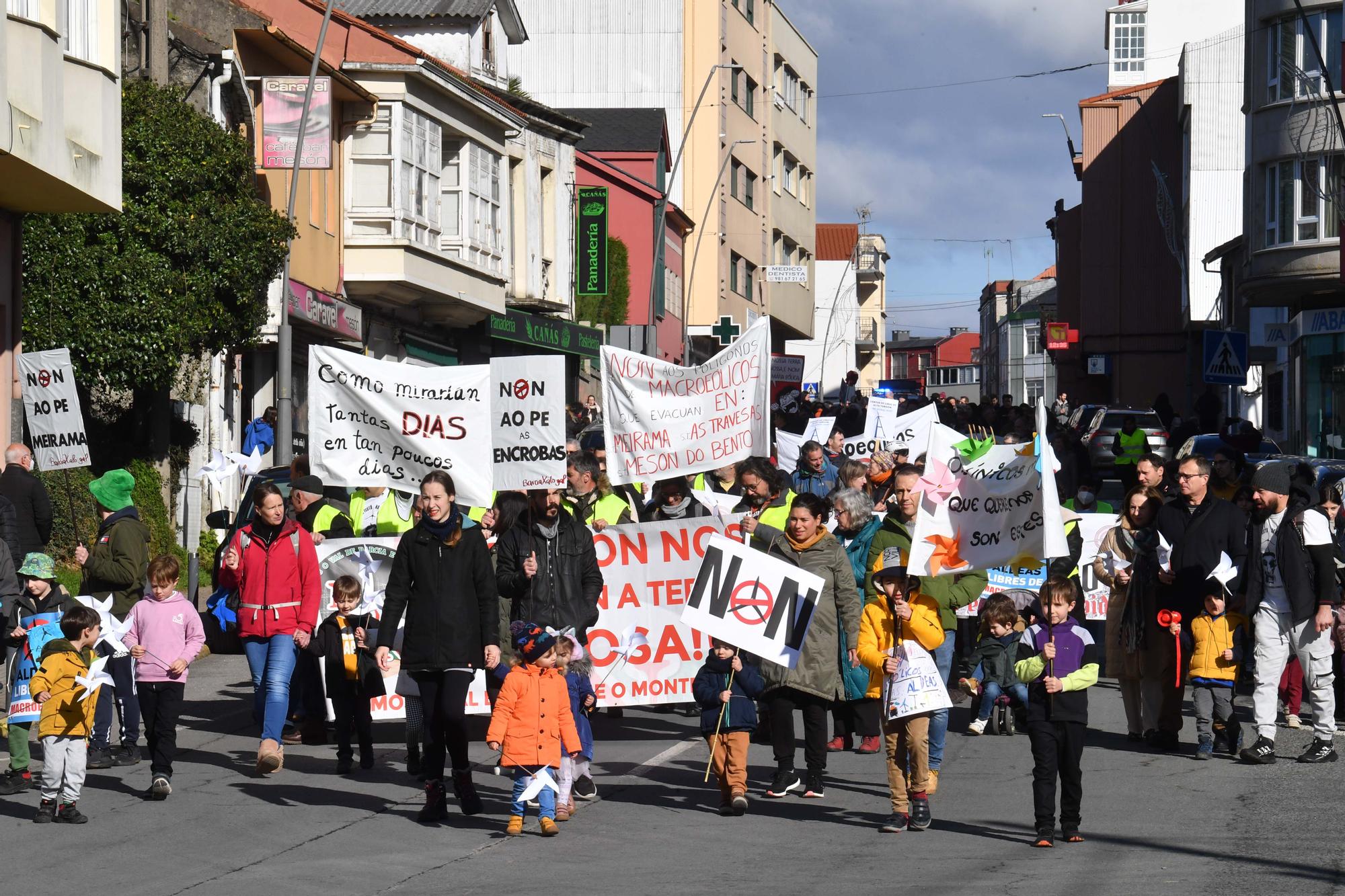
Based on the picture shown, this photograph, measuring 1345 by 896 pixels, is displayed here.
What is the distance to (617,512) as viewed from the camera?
44.0 ft

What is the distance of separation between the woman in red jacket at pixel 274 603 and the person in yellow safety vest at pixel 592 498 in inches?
86.7

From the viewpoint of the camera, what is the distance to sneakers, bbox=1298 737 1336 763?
11531mm

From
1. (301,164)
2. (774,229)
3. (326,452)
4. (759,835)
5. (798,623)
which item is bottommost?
(759,835)

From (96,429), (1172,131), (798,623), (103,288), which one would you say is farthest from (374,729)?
(1172,131)

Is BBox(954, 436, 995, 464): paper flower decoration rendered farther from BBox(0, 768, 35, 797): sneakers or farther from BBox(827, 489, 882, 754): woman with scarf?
BBox(0, 768, 35, 797): sneakers

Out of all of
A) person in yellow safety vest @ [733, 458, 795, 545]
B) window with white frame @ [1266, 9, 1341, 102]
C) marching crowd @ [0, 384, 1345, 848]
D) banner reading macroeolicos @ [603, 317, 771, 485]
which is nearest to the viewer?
marching crowd @ [0, 384, 1345, 848]

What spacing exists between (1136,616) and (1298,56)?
102 ft

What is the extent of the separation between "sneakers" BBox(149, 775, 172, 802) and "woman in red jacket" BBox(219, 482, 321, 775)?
0.71m

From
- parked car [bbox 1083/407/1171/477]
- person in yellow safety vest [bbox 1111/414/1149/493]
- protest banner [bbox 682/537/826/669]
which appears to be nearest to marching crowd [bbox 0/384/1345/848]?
protest banner [bbox 682/537/826/669]

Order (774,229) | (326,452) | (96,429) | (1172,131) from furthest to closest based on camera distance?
(774,229) → (1172,131) → (96,429) → (326,452)

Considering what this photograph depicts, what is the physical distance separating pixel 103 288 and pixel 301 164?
4.84m

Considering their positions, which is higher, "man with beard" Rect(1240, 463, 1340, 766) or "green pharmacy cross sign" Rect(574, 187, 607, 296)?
"green pharmacy cross sign" Rect(574, 187, 607, 296)

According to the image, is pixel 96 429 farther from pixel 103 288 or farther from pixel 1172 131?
pixel 1172 131

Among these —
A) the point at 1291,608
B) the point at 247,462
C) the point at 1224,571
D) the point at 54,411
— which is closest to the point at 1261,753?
the point at 1291,608
